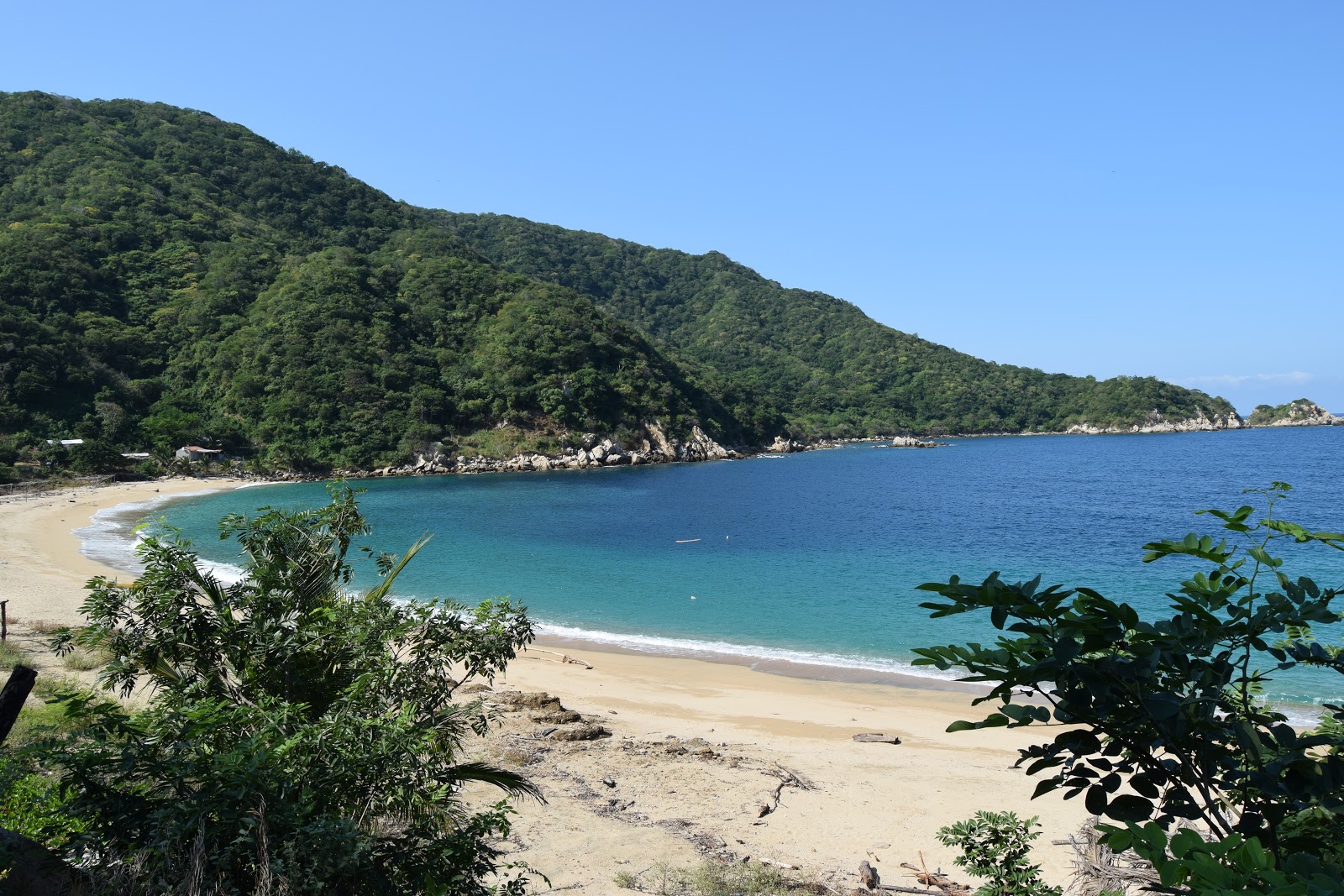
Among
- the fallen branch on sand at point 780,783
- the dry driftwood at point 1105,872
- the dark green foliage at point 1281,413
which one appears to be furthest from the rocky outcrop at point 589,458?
the dark green foliage at point 1281,413

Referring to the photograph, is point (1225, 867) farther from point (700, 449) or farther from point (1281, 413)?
point (1281, 413)

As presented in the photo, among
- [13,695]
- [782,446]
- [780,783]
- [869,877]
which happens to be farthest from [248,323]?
[13,695]

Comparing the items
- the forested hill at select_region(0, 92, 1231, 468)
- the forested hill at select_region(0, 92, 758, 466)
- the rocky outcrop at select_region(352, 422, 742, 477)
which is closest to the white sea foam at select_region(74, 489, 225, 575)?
the forested hill at select_region(0, 92, 1231, 468)

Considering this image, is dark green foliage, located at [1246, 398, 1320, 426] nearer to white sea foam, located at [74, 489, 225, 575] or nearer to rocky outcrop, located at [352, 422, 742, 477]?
rocky outcrop, located at [352, 422, 742, 477]

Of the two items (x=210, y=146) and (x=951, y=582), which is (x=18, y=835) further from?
(x=210, y=146)

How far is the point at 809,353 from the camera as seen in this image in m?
155

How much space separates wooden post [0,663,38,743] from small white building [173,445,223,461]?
62753 millimetres

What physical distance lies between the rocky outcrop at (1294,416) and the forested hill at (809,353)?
19.8m

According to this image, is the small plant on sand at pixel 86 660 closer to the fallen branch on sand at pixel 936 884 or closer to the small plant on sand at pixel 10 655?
the small plant on sand at pixel 10 655

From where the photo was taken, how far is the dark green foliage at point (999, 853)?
155 inches

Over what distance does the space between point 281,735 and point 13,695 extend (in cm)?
117

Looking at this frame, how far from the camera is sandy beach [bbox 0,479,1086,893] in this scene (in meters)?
7.75

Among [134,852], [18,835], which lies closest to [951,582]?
[134,852]

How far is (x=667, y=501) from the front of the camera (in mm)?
49312
